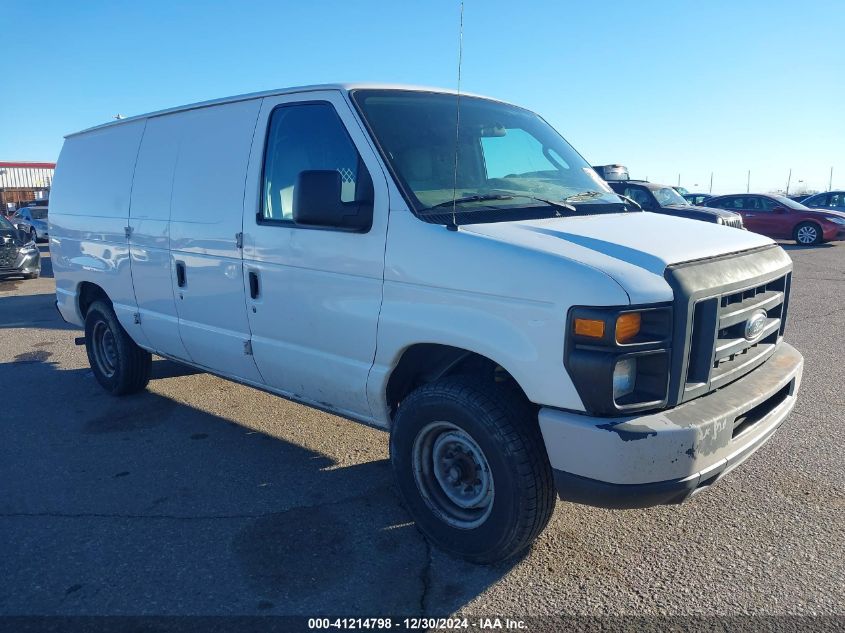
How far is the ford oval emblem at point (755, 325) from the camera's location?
3075 millimetres

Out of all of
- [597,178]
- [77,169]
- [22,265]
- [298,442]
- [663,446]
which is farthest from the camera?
[22,265]

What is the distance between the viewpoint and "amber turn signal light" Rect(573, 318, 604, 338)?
2568 mm

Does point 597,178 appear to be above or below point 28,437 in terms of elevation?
above

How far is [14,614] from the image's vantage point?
2.87 m

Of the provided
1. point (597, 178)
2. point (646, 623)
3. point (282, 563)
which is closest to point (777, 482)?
point (646, 623)

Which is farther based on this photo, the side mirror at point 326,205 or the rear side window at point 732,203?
the rear side window at point 732,203

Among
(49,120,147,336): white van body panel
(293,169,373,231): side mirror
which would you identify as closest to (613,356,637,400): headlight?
(293,169,373,231): side mirror

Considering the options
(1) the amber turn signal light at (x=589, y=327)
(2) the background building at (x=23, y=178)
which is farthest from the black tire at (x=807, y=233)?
(2) the background building at (x=23, y=178)

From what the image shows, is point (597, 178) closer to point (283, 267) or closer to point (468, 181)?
point (468, 181)

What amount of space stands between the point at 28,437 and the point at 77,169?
8.19 ft

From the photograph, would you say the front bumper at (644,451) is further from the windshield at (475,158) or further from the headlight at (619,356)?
the windshield at (475,158)

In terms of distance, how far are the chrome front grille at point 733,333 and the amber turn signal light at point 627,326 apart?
29cm

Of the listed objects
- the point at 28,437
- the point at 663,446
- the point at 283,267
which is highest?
A: the point at 283,267

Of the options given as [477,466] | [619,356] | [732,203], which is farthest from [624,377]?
[732,203]
